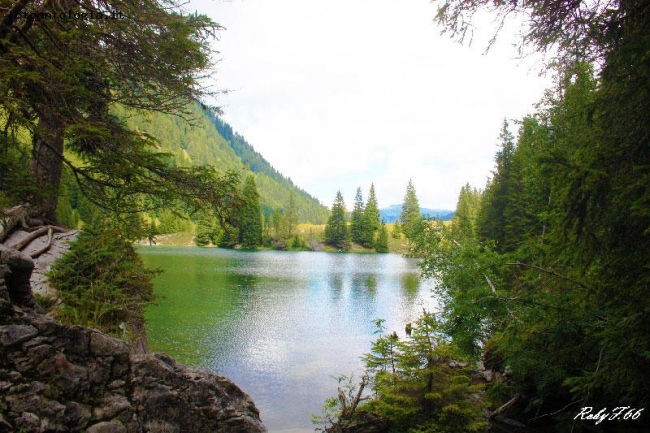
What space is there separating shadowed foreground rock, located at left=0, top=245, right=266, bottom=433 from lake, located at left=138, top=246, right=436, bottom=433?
6.08 metres

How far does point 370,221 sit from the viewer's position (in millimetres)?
110562

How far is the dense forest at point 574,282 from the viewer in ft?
13.9

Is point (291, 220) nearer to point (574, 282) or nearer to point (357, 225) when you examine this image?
point (357, 225)

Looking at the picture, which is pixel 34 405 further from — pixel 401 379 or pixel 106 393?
pixel 401 379

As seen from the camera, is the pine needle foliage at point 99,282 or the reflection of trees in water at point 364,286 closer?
the pine needle foliage at point 99,282

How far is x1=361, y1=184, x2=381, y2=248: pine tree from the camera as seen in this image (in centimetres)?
10794

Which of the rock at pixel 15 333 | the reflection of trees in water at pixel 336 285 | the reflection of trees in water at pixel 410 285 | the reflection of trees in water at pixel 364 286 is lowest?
the reflection of trees in water at pixel 410 285

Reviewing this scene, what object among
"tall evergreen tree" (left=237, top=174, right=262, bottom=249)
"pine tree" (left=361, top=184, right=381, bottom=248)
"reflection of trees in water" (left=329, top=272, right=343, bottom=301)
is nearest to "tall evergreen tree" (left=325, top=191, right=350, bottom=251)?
"pine tree" (left=361, top=184, right=381, bottom=248)

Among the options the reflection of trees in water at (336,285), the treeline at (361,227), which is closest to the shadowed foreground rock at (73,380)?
the reflection of trees in water at (336,285)

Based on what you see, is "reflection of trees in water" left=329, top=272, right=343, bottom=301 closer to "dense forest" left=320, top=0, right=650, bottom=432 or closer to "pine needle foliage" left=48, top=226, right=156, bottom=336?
"dense forest" left=320, top=0, right=650, bottom=432

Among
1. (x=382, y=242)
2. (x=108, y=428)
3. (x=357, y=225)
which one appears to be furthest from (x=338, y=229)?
(x=108, y=428)

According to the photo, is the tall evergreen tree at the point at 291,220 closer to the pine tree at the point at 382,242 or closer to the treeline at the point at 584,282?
the pine tree at the point at 382,242

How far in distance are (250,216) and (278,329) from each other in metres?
15.4

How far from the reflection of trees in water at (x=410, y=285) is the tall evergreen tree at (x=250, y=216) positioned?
51.2ft
